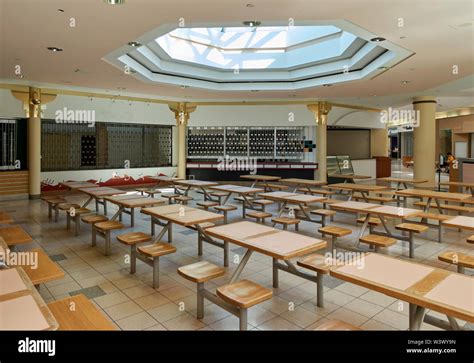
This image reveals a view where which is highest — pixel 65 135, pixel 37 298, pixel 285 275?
pixel 65 135

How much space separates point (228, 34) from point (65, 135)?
18.8 ft

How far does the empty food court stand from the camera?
292cm

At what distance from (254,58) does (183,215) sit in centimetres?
713

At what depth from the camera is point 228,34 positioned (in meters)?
9.72

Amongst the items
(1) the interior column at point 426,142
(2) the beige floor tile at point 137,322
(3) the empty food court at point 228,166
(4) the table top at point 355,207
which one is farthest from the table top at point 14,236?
(1) the interior column at point 426,142

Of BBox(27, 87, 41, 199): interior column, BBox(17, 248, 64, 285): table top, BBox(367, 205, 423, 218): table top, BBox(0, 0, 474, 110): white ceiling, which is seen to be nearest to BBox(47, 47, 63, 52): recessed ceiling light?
BBox(0, 0, 474, 110): white ceiling

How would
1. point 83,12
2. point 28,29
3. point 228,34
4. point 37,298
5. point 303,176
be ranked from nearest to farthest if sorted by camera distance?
point 37,298, point 83,12, point 28,29, point 228,34, point 303,176

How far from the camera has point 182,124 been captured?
12.5m

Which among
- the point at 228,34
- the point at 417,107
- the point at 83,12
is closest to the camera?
the point at 83,12

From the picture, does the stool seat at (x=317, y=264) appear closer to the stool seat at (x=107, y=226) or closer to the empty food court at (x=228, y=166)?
the empty food court at (x=228, y=166)

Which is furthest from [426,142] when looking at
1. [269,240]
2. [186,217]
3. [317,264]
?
[269,240]

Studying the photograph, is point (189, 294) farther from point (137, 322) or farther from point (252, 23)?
point (252, 23)
